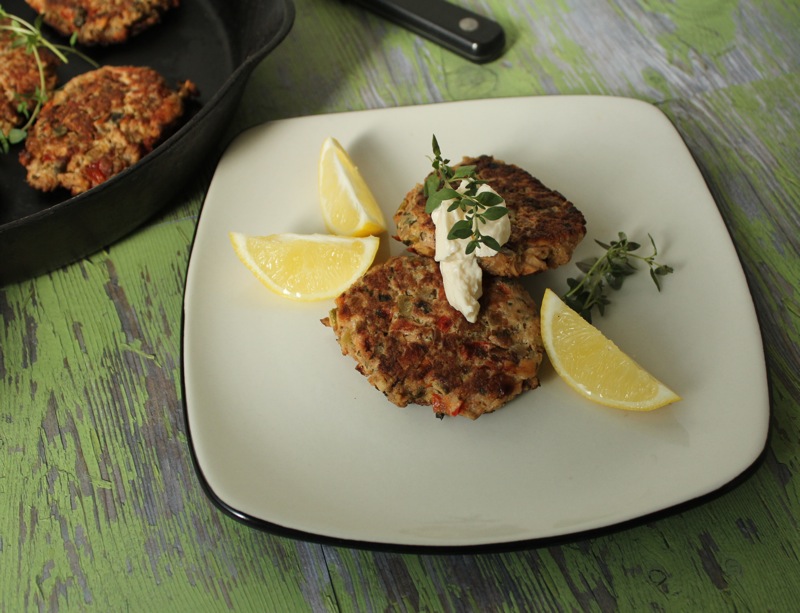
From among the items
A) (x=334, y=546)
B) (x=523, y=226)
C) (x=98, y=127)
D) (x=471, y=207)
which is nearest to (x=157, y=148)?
(x=98, y=127)

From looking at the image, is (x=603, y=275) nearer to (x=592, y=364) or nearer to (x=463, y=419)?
(x=592, y=364)

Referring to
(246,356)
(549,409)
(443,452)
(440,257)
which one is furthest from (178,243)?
(549,409)

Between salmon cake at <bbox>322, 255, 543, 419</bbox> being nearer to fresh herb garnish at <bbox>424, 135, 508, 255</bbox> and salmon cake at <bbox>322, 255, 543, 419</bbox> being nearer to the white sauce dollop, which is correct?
the white sauce dollop

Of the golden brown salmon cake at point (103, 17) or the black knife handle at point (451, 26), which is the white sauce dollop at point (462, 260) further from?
the golden brown salmon cake at point (103, 17)

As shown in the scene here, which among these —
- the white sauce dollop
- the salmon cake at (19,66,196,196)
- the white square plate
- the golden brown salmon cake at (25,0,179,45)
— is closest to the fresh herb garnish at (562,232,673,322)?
the white square plate

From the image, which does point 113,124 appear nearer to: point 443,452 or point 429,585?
point 443,452
